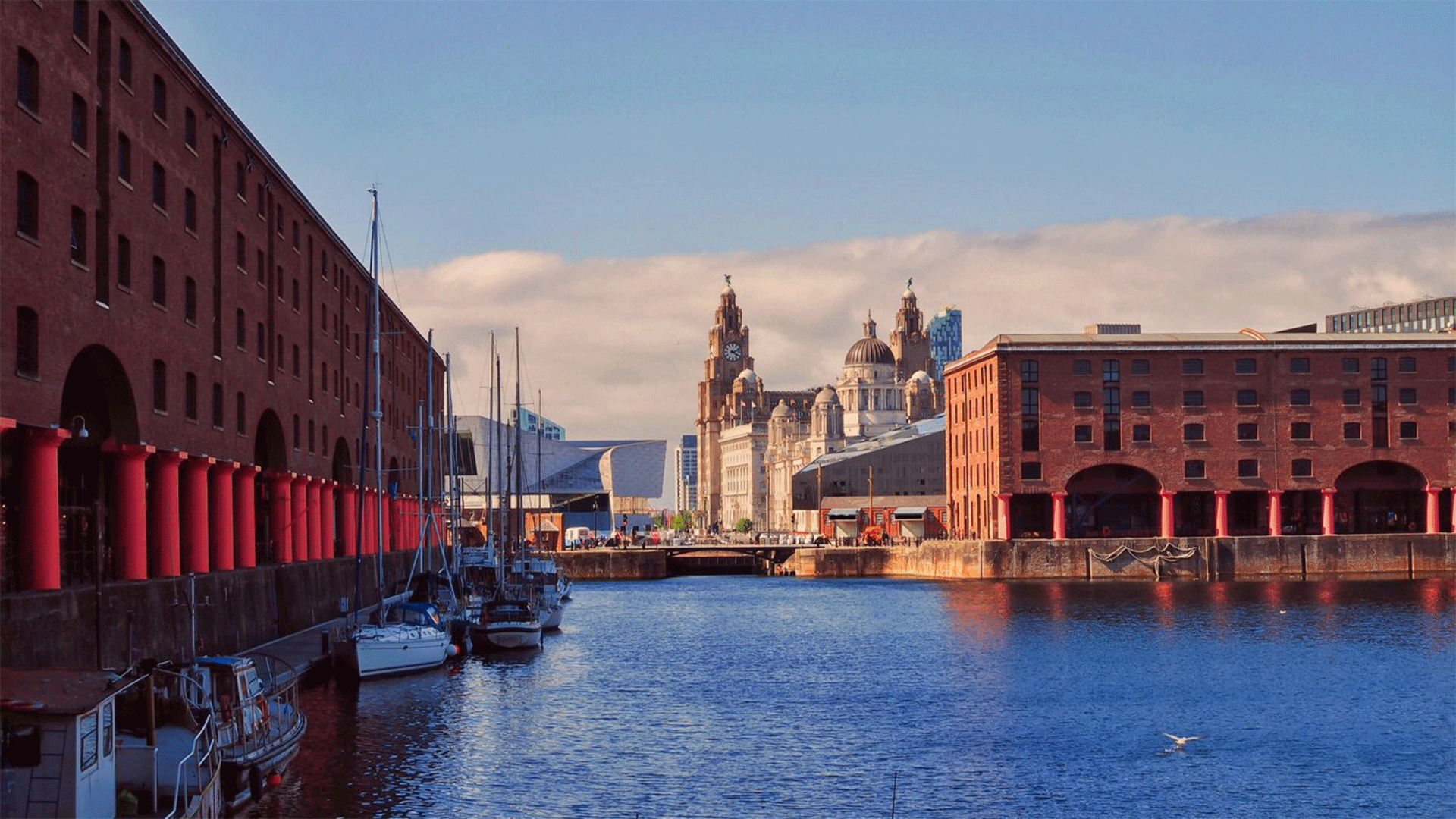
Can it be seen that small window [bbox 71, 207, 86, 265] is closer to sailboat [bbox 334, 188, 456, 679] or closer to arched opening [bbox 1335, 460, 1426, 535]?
sailboat [bbox 334, 188, 456, 679]

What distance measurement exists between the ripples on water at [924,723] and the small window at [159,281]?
546 inches

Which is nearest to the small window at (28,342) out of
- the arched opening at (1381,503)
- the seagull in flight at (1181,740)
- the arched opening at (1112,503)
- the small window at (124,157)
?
the small window at (124,157)

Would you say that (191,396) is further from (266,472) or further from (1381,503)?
(1381,503)

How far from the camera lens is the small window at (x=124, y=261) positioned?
48.0 metres

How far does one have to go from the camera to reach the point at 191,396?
186 feet

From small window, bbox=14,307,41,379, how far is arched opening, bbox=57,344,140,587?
17.4 ft

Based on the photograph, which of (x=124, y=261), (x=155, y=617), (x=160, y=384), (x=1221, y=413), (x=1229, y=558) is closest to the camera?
(x=124, y=261)

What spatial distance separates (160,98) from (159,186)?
2861 mm

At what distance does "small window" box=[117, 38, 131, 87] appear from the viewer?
48.6m

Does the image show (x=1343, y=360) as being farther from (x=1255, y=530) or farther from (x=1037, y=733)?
(x=1037, y=733)

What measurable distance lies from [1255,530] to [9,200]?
11186 centimetres

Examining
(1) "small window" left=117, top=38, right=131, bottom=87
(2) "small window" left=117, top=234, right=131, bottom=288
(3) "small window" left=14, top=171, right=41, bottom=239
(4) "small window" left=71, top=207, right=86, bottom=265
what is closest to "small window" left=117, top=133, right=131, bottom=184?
(1) "small window" left=117, top=38, right=131, bottom=87

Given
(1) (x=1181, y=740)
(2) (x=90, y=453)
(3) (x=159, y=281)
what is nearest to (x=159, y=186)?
(3) (x=159, y=281)

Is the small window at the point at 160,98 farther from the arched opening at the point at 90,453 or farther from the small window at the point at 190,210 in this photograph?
the arched opening at the point at 90,453
